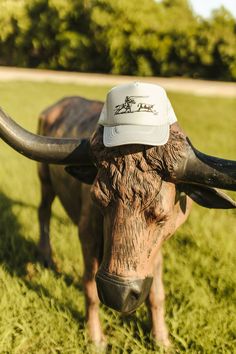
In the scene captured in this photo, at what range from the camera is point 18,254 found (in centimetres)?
499

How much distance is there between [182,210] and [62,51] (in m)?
29.3

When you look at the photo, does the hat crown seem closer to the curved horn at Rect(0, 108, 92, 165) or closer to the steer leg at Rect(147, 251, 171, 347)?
the curved horn at Rect(0, 108, 92, 165)

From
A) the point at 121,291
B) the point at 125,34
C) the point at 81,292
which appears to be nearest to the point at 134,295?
the point at 121,291

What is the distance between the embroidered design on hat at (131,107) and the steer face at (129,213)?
8.0 inches

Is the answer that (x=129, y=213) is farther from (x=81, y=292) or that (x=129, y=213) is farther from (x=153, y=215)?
(x=81, y=292)

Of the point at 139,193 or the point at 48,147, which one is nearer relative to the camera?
the point at 139,193

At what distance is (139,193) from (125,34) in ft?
95.0

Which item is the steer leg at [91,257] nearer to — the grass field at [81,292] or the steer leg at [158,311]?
the grass field at [81,292]

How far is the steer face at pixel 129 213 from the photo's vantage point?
7.49 feet

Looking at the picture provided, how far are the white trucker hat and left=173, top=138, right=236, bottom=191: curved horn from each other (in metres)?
0.17

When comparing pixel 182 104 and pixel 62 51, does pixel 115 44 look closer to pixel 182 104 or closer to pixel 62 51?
pixel 62 51

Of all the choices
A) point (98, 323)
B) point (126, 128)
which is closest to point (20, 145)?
point (126, 128)

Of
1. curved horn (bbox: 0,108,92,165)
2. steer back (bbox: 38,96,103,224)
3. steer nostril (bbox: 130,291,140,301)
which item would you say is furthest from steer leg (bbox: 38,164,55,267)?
steer nostril (bbox: 130,291,140,301)

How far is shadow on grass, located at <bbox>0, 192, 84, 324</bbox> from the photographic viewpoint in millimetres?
4282
